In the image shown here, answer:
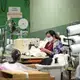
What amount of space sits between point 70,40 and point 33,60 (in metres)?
1.01

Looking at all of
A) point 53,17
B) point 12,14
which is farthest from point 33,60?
point 12,14

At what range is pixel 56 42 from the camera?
19.7 ft

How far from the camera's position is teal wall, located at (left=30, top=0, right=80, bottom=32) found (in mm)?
7448

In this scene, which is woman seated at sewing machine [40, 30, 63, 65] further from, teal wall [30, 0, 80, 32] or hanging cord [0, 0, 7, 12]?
hanging cord [0, 0, 7, 12]


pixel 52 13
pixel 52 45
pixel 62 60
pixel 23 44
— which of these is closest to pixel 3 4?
pixel 52 13

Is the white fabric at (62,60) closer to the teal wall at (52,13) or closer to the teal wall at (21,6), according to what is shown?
the teal wall at (52,13)

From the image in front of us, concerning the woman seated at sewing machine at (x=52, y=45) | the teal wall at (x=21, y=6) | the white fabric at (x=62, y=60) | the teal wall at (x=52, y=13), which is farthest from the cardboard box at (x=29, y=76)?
the teal wall at (x=21, y=6)

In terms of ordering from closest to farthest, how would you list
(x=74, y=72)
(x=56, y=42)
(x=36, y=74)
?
1. (x=36, y=74)
2. (x=74, y=72)
3. (x=56, y=42)

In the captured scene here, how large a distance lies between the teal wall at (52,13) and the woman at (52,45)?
1381 mm

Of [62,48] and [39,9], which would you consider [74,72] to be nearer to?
[62,48]

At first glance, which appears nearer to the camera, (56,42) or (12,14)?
(56,42)

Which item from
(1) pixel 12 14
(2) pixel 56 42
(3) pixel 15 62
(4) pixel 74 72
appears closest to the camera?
(3) pixel 15 62

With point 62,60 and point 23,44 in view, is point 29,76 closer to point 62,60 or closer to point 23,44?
point 62,60

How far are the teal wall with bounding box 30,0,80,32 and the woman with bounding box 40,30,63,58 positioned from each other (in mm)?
1381
